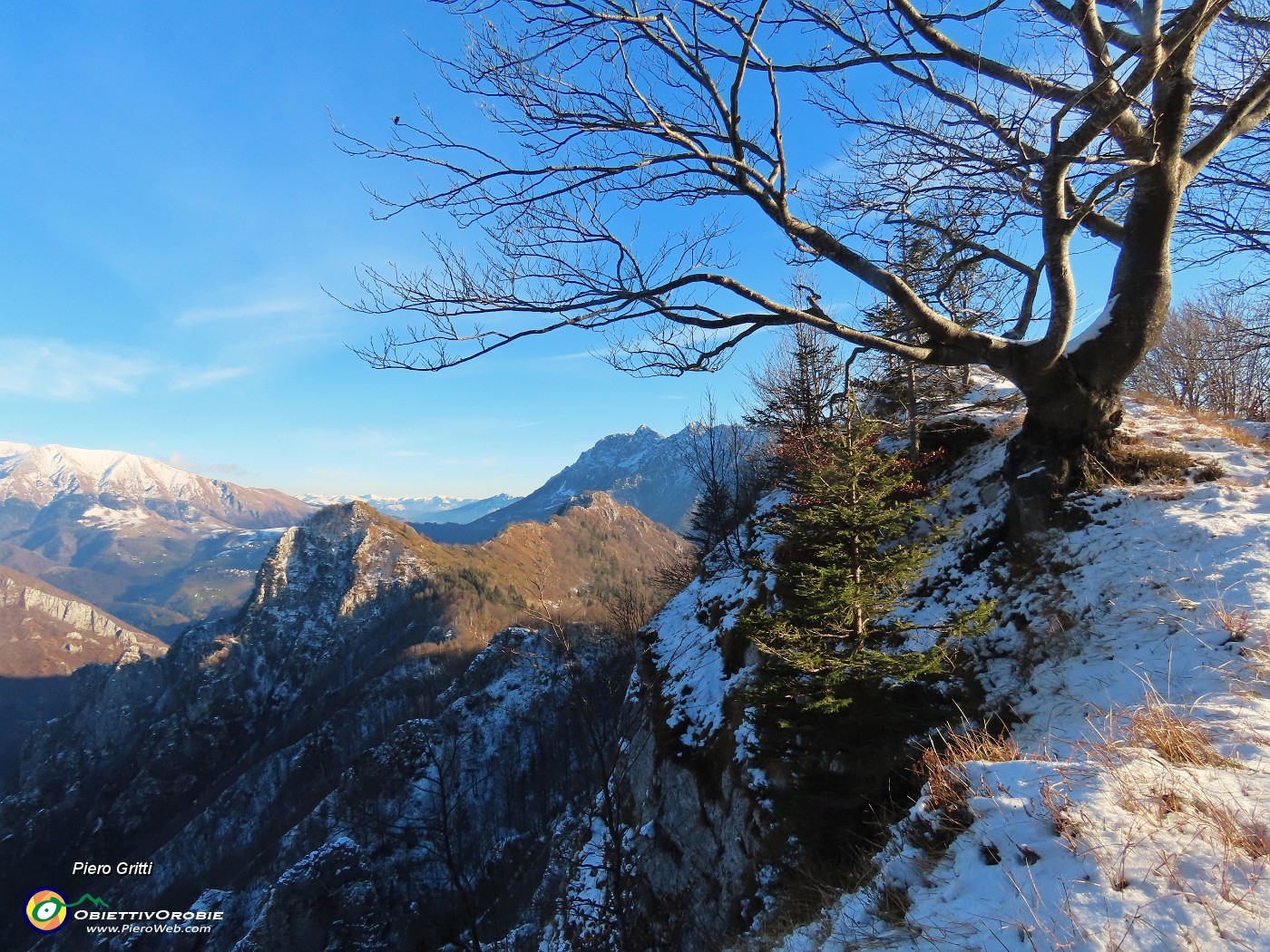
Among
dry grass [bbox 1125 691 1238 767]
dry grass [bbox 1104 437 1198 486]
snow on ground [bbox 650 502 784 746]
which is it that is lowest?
snow on ground [bbox 650 502 784 746]

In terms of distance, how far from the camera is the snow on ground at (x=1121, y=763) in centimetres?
188

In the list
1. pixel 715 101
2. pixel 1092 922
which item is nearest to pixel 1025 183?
pixel 715 101

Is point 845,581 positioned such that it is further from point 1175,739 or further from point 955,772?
point 1175,739

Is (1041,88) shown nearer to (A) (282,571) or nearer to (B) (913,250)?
(B) (913,250)

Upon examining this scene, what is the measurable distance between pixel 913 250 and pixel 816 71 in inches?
151

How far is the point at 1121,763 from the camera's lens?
8.68ft

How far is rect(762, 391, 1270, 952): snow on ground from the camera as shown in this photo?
6.18 feet

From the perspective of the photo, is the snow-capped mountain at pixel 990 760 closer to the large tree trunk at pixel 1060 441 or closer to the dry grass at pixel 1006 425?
the dry grass at pixel 1006 425

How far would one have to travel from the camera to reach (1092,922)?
1845mm

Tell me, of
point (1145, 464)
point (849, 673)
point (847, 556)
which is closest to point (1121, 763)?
point (849, 673)

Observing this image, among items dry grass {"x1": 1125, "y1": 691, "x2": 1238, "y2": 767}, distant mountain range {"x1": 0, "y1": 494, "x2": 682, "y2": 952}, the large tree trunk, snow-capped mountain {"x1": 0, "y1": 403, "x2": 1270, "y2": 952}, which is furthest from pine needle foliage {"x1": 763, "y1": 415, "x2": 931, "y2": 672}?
distant mountain range {"x1": 0, "y1": 494, "x2": 682, "y2": 952}

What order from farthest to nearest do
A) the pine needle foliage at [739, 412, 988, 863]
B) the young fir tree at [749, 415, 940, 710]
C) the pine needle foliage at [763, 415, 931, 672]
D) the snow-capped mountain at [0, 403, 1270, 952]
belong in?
the pine needle foliage at [763, 415, 931, 672] < the young fir tree at [749, 415, 940, 710] < the pine needle foliage at [739, 412, 988, 863] < the snow-capped mountain at [0, 403, 1270, 952]

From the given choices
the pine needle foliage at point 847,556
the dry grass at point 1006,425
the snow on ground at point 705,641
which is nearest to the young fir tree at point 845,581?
the pine needle foliage at point 847,556

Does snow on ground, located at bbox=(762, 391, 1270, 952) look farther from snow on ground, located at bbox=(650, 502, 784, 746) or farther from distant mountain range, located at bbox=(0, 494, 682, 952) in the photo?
distant mountain range, located at bbox=(0, 494, 682, 952)
